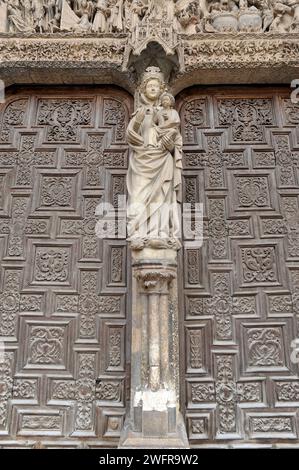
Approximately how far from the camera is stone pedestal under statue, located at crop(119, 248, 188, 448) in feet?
15.4

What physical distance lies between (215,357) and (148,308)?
3.73 feet

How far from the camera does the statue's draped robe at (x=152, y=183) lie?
529 cm

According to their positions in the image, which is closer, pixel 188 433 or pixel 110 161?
pixel 188 433

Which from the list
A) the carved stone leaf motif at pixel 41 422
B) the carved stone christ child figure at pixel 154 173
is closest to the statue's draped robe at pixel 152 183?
the carved stone christ child figure at pixel 154 173

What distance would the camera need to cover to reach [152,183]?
545cm

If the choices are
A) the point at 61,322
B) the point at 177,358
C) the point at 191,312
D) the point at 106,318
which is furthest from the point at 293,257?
the point at 61,322

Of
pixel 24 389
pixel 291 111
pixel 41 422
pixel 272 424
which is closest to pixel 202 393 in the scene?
pixel 272 424

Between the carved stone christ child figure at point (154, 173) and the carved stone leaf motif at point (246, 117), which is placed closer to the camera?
the carved stone christ child figure at point (154, 173)

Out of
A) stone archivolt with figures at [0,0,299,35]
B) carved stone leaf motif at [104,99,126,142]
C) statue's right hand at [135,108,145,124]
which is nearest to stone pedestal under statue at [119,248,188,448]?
statue's right hand at [135,108,145,124]

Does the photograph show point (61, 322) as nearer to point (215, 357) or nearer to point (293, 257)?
point (215, 357)

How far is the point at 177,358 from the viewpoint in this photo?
5.21 metres

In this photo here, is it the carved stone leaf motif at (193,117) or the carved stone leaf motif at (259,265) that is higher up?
the carved stone leaf motif at (193,117)

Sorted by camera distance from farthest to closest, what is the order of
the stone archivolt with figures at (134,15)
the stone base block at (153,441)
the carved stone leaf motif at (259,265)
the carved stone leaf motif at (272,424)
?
the stone archivolt with figures at (134,15) → the carved stone leaf motif at (259,265) → the carved stone leaf motif at (272,424) → the stone base block at (153,441)

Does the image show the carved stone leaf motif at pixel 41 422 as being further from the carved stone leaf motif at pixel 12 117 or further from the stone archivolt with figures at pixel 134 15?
the stone archivolt with figures at pixel 134 15
